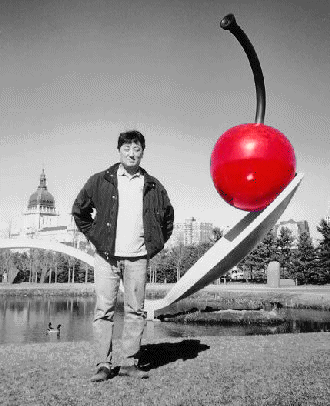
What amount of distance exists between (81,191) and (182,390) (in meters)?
1.45

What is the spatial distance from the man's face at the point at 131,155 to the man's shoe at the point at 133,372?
53.6 inches

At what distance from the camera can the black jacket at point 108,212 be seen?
2717mm

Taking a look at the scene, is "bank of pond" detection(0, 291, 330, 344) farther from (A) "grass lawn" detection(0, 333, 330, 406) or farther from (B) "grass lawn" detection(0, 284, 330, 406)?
(A) "grass lawn" detection(0, 333, 330, 406)

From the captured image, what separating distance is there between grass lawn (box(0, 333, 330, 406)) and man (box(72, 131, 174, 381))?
1.06 ft

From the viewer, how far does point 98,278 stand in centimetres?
277

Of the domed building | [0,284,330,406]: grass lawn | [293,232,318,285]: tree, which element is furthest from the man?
the domed building

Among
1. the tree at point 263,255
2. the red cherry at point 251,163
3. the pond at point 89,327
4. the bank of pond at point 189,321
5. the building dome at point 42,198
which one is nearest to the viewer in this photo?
the red cherry at point 251,163

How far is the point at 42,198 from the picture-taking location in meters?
150

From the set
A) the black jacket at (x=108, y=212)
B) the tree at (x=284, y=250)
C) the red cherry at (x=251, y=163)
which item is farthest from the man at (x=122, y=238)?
the tree at (x=284, y=250)

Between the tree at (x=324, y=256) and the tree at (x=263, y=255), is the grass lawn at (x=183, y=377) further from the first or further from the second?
the tree at (x=263, y=255)

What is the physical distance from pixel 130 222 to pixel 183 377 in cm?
108

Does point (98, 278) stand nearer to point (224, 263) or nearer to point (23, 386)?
point (23, 386)

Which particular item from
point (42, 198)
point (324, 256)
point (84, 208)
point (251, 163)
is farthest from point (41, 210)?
point (251, 163)

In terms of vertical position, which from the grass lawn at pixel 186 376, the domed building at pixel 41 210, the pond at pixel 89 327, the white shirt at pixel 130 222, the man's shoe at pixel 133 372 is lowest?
the pond at pixel 89 327
